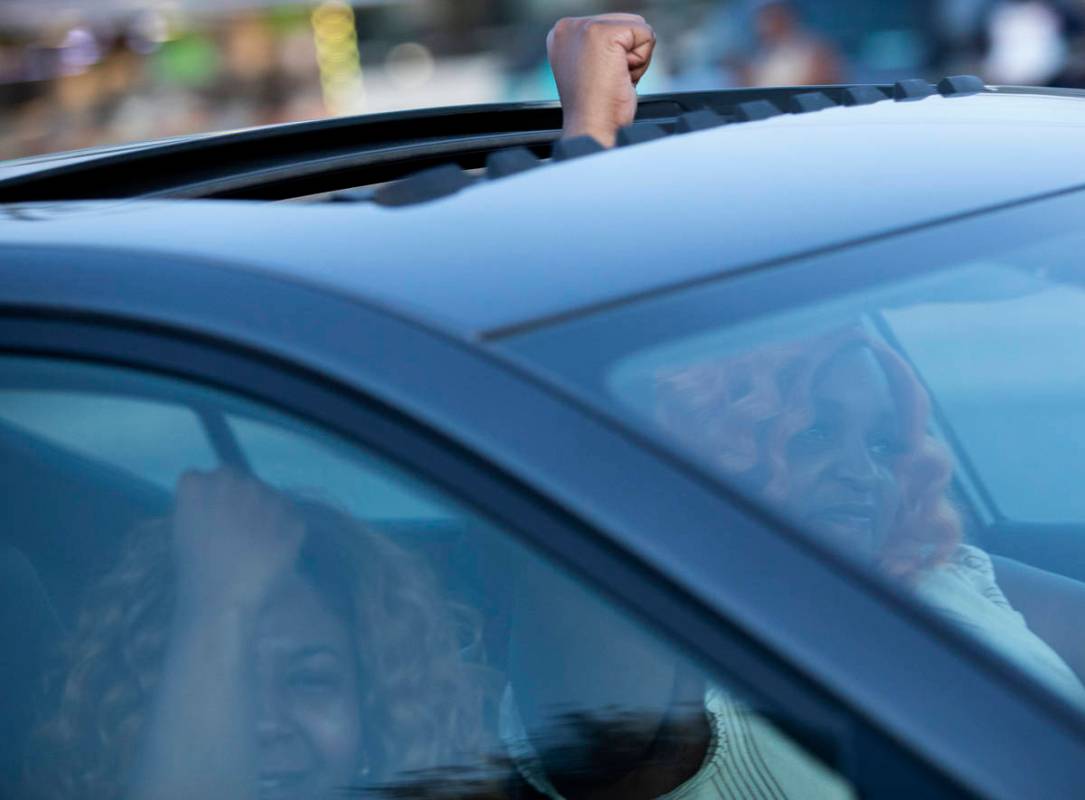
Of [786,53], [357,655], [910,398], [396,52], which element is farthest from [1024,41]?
[357,655]

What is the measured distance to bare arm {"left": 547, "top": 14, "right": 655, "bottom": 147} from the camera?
2.04 metres

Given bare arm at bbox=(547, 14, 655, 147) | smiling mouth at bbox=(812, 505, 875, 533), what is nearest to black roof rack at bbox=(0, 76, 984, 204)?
bare arm at bbox=(547, 14, 655, 147)

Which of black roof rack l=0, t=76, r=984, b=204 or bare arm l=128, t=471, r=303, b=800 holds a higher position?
black roof rack l=0, t=76, r=984, b=204

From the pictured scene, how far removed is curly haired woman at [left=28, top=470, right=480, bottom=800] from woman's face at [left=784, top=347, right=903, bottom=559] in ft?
0.96

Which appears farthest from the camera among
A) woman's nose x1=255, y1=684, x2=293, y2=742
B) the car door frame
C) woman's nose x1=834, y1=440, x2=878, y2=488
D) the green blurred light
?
the green blurred light

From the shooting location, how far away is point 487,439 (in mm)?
878

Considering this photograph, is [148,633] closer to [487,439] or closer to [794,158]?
[487,439]

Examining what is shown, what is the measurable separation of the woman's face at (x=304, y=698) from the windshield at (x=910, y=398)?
0.30 metres

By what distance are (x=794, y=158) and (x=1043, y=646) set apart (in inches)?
19.5

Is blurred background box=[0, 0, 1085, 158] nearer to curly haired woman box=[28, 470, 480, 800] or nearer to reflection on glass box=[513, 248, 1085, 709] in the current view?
reflection on glass box=[513, 248, 1085, 709]

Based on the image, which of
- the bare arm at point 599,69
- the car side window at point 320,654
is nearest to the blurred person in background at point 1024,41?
the bare arm at point 599,69

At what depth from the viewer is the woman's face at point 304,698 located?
3.44 feet

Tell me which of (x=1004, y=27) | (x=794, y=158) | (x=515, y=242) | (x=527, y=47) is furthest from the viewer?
(x=527, y=47)

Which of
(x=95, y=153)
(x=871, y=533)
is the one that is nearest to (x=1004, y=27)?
(x=95, y=153)
